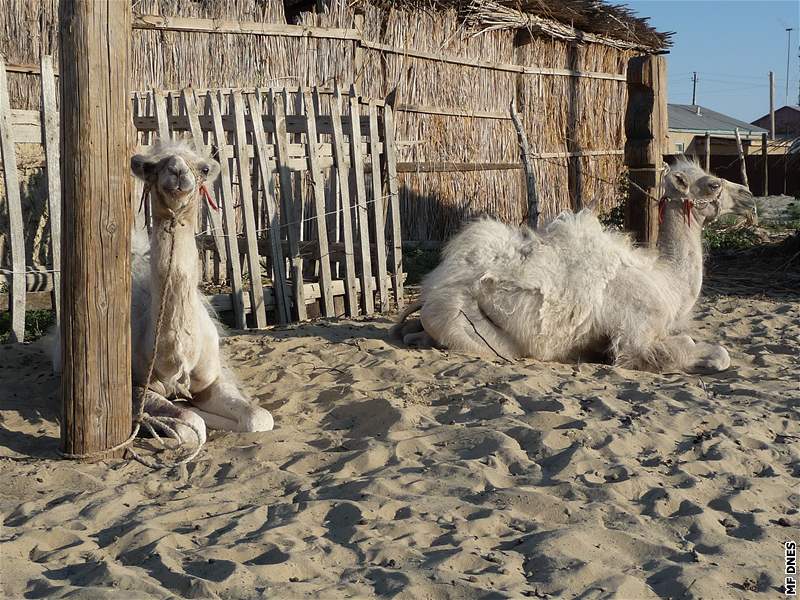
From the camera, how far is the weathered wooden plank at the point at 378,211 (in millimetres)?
9055

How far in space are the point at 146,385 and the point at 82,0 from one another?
78.5 inches

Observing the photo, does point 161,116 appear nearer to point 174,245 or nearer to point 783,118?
point 174,245

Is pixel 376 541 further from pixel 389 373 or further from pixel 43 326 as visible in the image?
pixel 43 326

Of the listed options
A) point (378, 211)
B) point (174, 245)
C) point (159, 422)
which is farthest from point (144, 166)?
point (378, 211)

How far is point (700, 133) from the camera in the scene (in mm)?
33781

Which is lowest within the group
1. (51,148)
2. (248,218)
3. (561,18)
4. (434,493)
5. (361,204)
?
(434,493)

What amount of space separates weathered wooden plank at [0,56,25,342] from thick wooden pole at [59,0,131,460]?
284 cm

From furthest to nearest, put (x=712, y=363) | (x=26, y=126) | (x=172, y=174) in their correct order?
1. (x=26, y=126)
2. (x=712, y=363)
3. (x=172, y=174)

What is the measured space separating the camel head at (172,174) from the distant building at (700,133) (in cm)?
2751

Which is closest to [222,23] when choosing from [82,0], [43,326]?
[43,326]

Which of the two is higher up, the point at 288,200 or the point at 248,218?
the point at 288,200

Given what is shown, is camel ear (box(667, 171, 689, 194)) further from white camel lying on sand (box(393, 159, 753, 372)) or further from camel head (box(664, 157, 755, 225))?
white camel lying on sand (box(393, 159, 753, 372))

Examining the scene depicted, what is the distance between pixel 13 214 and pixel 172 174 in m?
2.97

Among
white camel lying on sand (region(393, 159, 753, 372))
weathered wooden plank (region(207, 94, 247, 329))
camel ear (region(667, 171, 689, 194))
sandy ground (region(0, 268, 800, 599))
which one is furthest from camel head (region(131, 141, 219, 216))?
camel ear (region(667, 171, 689, 194))
